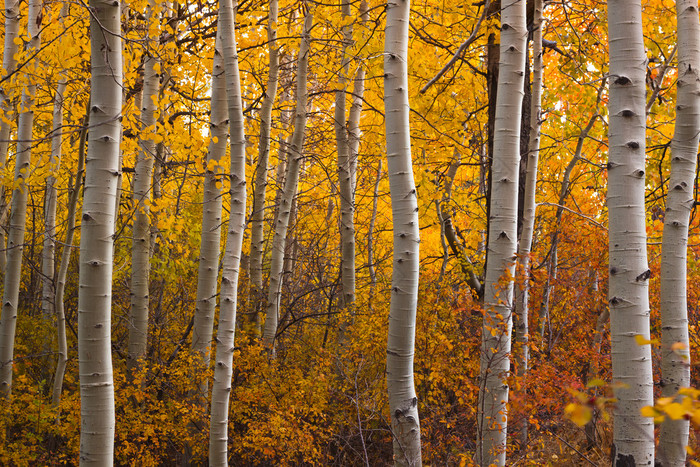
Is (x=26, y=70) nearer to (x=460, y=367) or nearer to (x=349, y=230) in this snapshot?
(x=349, y=230)

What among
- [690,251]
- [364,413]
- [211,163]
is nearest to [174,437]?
[364,413]

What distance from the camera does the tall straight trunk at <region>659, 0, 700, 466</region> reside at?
350cm

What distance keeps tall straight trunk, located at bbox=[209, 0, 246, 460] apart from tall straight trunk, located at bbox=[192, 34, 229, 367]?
22.8 inches

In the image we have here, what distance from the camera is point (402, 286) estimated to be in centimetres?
368

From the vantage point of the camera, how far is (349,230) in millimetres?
7793

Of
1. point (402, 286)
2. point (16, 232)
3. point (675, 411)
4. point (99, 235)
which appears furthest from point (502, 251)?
point (16, 232)

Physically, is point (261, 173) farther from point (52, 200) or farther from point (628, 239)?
point (628, 239)

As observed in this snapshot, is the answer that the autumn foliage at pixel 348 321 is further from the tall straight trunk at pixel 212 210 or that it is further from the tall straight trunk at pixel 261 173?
the tall straight trunk at pixel 212 210

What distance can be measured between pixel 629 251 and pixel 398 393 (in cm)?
171

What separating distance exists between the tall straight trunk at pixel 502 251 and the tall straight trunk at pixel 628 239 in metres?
1.23

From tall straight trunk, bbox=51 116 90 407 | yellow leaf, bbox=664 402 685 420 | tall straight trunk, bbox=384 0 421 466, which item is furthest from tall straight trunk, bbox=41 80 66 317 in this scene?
yellow leaf, bbox=664 402 685 420

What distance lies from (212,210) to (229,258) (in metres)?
1.01

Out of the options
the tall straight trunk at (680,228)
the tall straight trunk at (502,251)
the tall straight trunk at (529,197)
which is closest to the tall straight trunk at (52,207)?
the tall straight trunk at (502,251)

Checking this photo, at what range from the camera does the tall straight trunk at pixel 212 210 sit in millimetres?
5668
